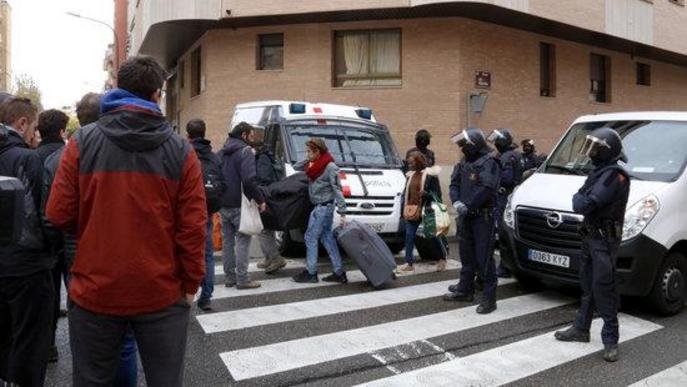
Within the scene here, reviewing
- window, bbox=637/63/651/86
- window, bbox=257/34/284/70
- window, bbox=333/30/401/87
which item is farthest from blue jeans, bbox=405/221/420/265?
window, bbox=637/63/651/86

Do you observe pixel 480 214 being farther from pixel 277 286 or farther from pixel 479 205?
pixel 277 286

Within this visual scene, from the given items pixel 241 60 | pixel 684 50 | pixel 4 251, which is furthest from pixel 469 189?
pixel 684 50

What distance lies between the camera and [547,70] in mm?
19156

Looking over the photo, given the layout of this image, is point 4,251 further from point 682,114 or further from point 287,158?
point 682,114

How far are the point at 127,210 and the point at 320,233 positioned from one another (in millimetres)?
5123

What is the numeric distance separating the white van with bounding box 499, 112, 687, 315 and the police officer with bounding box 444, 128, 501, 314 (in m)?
0.54

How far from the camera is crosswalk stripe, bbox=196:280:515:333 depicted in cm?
607

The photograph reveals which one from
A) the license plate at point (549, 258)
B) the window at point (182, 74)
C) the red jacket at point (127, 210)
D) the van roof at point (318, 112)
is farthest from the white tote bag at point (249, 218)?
the window at point (182, 74)

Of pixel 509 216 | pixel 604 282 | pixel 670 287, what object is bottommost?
pixel 670 287

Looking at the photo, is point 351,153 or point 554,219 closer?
point 554,219

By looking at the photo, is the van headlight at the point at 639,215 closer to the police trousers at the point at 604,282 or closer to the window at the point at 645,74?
the police trousers at the point at 604,282

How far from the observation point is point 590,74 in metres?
20.4

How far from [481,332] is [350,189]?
3615 mm

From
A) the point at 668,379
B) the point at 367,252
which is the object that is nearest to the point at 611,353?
the point at 668,379
